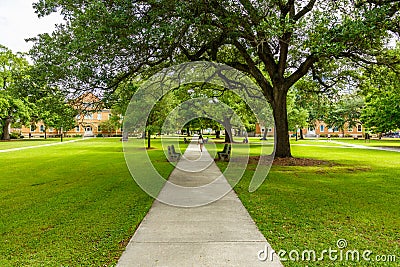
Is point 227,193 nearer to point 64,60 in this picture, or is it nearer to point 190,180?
point 190,180

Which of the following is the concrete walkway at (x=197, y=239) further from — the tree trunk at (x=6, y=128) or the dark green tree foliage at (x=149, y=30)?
the tree trunk at (x=6, y=128)

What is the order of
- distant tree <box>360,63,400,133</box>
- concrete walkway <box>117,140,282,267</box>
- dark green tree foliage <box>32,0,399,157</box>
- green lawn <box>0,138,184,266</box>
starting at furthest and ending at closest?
distant tree <box>360,63,400,133</box> < dark green tree foliage <box>32,0,399,157</box> < green lawn <box>0,138,184,266</box> < concrete walkway <box>117,140,282,267</box>

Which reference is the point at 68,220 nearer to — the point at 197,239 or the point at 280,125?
the point at 197,239

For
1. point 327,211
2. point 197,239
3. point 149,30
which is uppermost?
point 149,30

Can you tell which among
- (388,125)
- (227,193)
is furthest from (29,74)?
(388,125)

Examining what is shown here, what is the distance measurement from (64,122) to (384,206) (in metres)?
9.86

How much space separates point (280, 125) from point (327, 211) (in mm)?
9942

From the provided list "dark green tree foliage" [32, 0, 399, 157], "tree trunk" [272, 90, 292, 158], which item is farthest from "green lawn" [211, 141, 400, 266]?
"tree trunk" [272, 90, 292, 158]

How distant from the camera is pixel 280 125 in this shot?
1612 centimetres

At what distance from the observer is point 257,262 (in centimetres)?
383

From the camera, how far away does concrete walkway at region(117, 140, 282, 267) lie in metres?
3.89

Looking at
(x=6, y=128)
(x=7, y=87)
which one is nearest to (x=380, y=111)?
(x=7, y=87)

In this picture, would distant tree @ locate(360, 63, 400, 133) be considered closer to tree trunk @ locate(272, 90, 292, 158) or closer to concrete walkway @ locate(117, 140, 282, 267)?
tree trunk @ locate(272, 90, 292, 158)

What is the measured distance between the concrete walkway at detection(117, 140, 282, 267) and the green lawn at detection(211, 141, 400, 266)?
0.34 meters
